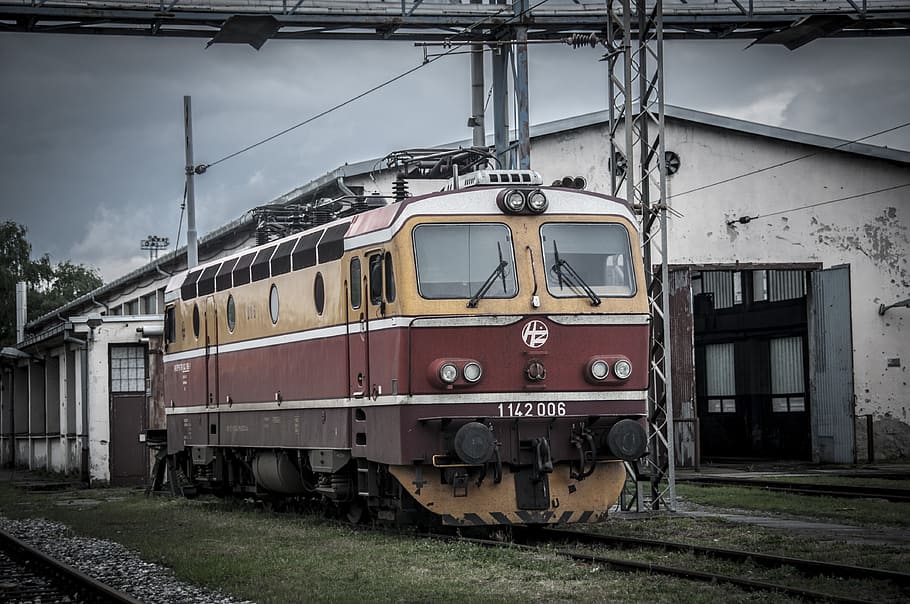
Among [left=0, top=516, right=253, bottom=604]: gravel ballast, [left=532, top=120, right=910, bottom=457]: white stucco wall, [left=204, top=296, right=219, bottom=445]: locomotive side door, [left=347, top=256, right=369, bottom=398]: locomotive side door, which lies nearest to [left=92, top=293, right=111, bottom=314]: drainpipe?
[left=532, top=120, right=910, bottom=457]: white stucco wall

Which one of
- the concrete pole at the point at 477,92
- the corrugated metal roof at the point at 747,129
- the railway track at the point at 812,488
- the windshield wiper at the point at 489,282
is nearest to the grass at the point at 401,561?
the windshield wiper at the point at 489,282

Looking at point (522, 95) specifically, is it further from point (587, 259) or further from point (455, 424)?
point (455, 424)

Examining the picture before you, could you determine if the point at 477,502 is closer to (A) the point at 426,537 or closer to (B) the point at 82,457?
(A) the point at 426,537

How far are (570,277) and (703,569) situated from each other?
4.06 m

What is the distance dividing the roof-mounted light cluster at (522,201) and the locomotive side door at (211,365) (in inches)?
309

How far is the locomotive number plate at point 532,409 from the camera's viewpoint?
1425 centimetres

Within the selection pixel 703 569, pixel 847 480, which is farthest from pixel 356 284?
pixel 847 480

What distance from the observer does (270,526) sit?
17562 mm

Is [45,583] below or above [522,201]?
below

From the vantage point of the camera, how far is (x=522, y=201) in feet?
48.2

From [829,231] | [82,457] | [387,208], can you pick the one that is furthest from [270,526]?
[829,231]

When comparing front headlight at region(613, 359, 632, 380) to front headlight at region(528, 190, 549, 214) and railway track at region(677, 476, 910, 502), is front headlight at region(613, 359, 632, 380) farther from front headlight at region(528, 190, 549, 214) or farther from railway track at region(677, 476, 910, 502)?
railway track at region(677, 476, 910, 502)

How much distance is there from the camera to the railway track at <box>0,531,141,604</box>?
11.9 meters

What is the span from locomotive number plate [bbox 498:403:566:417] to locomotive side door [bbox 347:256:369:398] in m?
1.88
